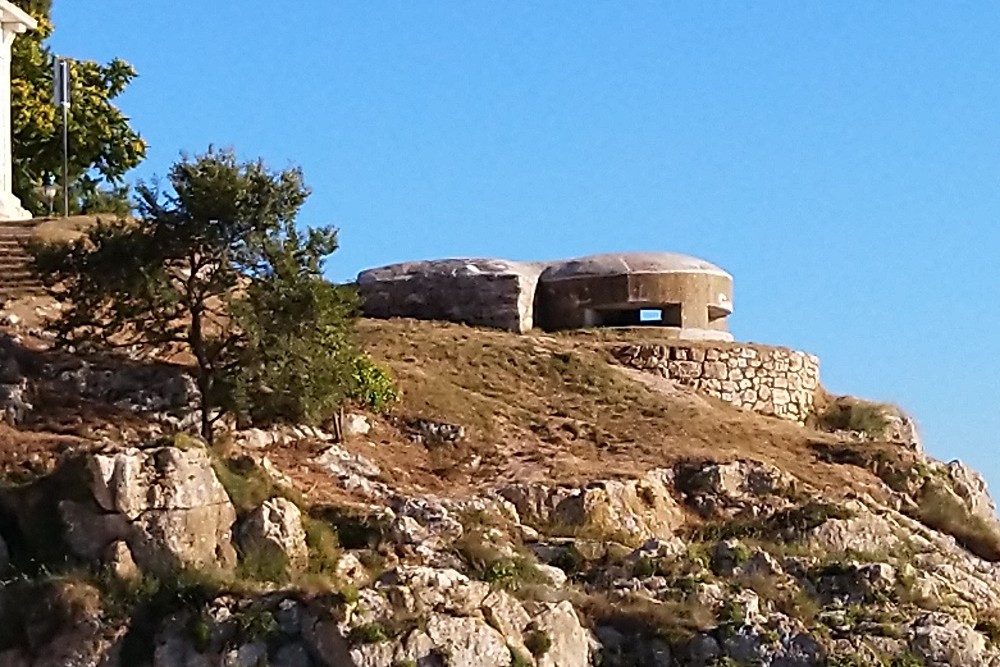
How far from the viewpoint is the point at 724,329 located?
2877 centimetres

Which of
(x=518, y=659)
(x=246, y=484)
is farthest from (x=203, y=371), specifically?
(x=518, y=659)

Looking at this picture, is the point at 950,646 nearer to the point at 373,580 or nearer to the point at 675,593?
the point at 675,593

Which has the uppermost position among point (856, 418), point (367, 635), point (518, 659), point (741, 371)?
point (741, 371)

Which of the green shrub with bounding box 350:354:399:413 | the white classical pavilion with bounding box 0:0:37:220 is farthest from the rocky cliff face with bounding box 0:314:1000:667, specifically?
the white classical pavilion with bounding box 0:0:37:220

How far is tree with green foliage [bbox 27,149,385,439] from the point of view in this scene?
1872 centimetres

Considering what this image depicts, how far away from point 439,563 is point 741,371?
441 inches

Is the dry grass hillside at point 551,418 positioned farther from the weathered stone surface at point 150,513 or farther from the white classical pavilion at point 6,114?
the white classical pavilion at point 6,114

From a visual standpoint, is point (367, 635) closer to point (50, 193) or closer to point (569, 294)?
point (569, 294)

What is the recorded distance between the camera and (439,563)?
16.6 metres

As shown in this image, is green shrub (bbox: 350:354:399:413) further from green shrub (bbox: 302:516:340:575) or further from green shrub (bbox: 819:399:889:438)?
green shrub (bbox: 819:399:889:438)

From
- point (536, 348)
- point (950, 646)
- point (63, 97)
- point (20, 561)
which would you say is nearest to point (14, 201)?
point (63, 97)

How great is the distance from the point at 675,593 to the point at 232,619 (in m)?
4.38

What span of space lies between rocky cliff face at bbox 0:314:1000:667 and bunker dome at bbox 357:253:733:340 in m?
6.79

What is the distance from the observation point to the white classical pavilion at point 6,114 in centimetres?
2905
